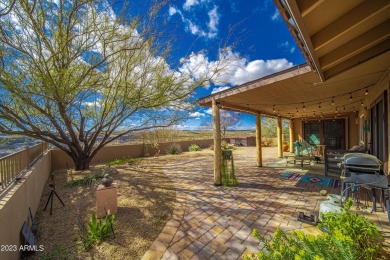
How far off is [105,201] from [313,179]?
18.9ft

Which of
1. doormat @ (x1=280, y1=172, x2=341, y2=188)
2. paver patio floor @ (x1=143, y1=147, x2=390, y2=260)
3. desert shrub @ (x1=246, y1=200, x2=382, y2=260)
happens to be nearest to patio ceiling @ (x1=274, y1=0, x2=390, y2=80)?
desert shrub @ (x1=246, y1=200, x2=382, y2=260)

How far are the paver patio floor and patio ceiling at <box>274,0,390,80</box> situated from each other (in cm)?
256

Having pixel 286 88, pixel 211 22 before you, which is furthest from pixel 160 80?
pixel 286 88

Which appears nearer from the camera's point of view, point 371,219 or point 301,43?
point 301,43

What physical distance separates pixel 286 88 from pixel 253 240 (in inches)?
135

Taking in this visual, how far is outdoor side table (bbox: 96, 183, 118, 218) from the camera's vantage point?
3414mm

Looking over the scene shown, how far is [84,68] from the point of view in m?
4.36

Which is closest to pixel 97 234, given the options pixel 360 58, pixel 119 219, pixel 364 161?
pixel 119 219

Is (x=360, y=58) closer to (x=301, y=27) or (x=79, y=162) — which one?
(x=301, y=27)

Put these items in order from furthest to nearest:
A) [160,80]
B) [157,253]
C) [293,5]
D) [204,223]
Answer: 1. [160,80]
2. [204,223]
3. [157,253]
4. [293,5]

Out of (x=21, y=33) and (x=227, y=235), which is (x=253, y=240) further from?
(x=21, y=33)

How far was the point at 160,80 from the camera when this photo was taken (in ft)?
19.7

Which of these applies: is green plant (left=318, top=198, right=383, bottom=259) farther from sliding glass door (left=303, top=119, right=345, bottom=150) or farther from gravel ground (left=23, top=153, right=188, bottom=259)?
sliding glass door (left=303, top=119, right=345, bottom=150)

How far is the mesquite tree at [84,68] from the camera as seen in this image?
3.88 metres
